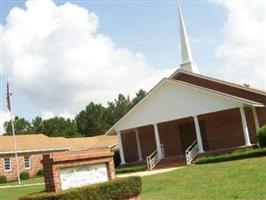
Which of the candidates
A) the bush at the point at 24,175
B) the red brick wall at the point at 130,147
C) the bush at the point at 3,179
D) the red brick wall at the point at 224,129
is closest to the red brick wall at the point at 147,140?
the red brick wall at the point at 130,147

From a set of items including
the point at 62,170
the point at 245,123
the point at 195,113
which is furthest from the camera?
the point at 195,113

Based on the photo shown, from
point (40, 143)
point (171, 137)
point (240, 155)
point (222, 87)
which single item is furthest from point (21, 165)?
point (240, 155)

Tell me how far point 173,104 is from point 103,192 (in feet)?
75.2

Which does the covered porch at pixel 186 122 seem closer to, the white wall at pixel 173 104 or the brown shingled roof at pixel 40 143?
the white wall at pixel 173 104

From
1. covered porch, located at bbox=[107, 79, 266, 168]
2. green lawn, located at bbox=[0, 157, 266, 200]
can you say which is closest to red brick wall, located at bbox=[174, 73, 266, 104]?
covered porch, located at bbox=[107, 79, 266, 168]


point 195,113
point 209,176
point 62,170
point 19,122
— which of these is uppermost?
point 19,122

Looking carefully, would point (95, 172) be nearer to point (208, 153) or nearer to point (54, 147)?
point (208, 153)

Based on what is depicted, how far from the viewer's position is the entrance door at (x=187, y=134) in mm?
34844

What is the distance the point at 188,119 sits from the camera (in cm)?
3462

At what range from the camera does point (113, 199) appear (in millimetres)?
10922

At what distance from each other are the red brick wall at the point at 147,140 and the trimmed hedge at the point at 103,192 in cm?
2538

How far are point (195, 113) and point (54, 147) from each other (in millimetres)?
26218

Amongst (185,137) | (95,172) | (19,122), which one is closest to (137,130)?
(185,137)

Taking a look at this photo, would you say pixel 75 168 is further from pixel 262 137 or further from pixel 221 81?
pixel 221 81
